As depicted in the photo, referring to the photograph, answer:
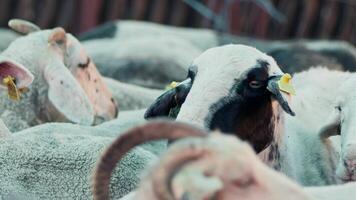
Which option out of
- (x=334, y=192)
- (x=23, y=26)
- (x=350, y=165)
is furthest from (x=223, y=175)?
(x=23, y=26)

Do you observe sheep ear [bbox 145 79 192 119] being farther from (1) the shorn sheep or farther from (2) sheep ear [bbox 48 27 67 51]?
(2) sheep ear [bbox 48 27 67 51]

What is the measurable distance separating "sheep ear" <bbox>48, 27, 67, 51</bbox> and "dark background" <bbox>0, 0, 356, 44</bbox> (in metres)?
5.27

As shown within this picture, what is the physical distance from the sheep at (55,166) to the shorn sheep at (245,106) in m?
0.34

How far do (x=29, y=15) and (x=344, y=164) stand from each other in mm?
8340

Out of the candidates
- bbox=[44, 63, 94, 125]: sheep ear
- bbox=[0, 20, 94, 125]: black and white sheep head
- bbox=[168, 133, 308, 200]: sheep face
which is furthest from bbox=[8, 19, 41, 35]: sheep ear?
bbox=[168, 133, 308, 200]: sheep face

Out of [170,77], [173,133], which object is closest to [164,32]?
[170,77]

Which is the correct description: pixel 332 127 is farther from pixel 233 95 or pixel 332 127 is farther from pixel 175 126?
pixel 175 126

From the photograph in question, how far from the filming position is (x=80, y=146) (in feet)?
15.9

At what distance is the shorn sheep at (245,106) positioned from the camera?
4652mm

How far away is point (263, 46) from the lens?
9375 millimetres

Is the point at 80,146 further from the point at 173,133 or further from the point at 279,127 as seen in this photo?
the point at 173,133

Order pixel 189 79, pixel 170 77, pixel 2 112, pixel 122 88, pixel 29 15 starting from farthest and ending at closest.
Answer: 1. pixel 29 15
2. pixel 170 77
3. pixel 122 88
4. pixel 2 112
5. pixel 189 79

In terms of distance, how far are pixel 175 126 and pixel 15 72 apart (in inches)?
98.0

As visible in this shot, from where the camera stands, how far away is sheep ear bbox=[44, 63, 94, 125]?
627 centimetres
